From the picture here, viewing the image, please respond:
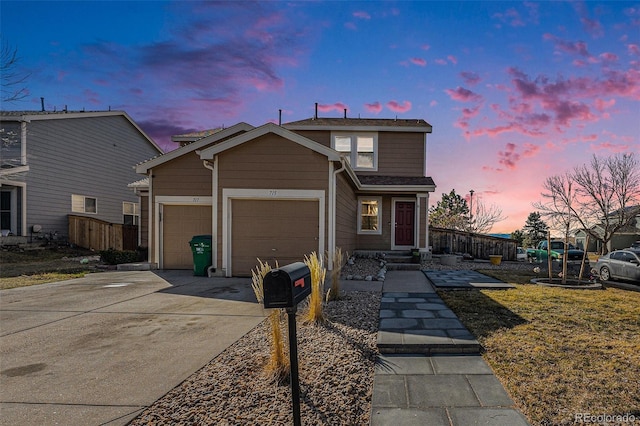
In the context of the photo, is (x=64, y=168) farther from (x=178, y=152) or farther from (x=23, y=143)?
(x=178, y=152)

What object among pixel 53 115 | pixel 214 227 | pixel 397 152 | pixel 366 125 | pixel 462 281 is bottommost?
pixel 462 281

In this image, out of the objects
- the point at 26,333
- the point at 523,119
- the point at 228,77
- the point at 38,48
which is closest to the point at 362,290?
the point at 26,333

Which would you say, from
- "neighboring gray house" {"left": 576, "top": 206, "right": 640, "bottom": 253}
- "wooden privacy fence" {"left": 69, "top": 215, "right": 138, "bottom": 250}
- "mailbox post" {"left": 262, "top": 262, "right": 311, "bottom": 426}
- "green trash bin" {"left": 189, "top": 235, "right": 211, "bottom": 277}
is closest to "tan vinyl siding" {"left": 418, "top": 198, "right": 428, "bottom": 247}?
"green trash bin" {"left": 189, "top": 235, "right": 211, "bottom": 277}

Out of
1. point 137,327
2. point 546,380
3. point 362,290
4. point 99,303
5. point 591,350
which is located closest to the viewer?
point 546,380

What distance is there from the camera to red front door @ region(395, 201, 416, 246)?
1459 centimetres

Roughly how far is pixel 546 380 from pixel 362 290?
15.5ft

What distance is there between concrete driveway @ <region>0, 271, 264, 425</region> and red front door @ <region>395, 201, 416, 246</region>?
8.45m

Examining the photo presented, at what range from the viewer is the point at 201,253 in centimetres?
951

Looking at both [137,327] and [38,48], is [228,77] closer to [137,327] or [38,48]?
[38,48]

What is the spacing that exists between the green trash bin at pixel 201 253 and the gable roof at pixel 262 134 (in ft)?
7.41

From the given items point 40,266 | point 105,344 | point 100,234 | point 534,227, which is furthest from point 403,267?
point 534,227

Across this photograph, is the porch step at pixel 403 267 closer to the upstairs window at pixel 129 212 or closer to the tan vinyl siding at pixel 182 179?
the tan vinyl siding at pixel 182 179

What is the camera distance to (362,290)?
7.62 metres

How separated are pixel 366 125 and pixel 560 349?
39.8 feet
